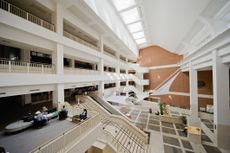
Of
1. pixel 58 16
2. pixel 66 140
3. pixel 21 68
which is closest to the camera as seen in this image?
pixel 66 140

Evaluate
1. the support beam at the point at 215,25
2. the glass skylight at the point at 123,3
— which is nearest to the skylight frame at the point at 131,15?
the glass skylight at the point at 123,3

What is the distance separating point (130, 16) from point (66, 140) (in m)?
13.4

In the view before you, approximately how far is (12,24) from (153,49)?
22049 mm

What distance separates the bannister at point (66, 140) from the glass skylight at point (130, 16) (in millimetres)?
11368

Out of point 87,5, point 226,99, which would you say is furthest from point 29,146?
point 226,99

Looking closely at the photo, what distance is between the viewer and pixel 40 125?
564 centimetres

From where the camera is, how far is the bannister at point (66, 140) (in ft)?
11.2

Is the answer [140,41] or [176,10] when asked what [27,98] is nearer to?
[176,10]

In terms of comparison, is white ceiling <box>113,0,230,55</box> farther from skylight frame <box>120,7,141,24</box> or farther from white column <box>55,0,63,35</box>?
white column <box>55,0,63,35</box>

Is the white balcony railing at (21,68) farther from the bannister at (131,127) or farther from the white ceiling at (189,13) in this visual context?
the white ceiling at (189,13)

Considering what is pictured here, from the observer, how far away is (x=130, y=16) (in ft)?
42.3

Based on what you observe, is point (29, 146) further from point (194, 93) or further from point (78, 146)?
point (194, 93)

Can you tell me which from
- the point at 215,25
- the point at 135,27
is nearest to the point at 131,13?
the point at 135,27

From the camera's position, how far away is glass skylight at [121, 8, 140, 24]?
11.8 m
